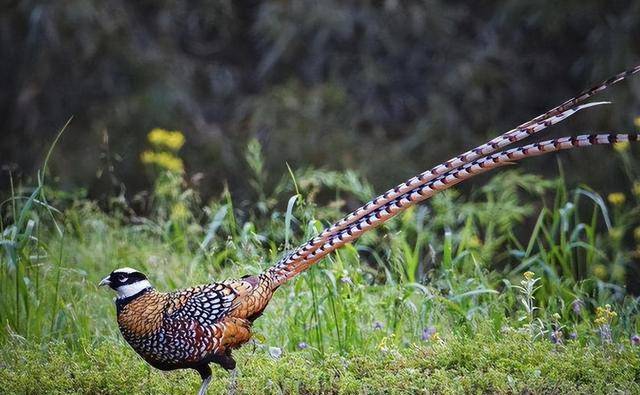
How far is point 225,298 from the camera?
5340 millimetres

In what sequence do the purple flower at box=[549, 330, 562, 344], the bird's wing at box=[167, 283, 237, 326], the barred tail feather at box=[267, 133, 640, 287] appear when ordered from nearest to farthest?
the barred tail feather at box=[267, 133, 640, 287], the bird's wing at box=[167, 283, 237, 326], the purple flower at box=[549, 330, 562, 344]

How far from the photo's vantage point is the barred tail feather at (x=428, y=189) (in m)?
4.82

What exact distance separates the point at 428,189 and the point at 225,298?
1100mm

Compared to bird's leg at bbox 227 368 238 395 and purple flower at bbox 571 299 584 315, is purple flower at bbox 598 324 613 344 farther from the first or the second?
bird's leg at bbox 227 368 238 395

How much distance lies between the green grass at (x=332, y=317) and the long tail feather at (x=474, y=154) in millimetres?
639

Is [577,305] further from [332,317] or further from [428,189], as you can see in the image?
[428,189]

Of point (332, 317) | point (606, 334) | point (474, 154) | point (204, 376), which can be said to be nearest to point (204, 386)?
point (204, 376)

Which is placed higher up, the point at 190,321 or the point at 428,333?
the point at 190,321

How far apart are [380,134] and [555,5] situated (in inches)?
85.3

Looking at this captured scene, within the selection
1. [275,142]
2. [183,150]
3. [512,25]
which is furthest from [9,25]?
[512,25]

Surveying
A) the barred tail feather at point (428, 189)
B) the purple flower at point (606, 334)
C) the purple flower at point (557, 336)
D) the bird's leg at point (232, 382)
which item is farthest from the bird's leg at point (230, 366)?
the purple flower at point (606, 334)

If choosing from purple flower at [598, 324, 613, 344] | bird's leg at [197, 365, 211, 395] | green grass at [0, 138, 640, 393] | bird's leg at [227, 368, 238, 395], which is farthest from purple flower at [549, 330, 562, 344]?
bird's leg at [197, 365, 211, 395]

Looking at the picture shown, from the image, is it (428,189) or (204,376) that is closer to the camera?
(428,189)

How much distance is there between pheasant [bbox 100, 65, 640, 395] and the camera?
5074mm
